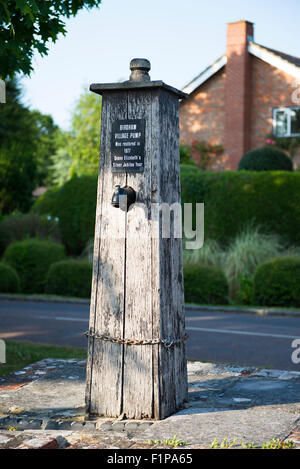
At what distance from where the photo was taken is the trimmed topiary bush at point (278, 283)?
1394 cm

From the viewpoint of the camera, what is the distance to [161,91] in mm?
4934

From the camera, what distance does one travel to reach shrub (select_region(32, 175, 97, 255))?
69.2ft

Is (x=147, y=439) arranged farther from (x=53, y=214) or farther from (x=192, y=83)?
(x=192, y=83)

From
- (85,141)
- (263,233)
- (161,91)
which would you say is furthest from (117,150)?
(85,141)

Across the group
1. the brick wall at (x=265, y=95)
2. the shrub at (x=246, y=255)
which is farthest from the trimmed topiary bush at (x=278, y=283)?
the brick wall at (x=265, y=95)

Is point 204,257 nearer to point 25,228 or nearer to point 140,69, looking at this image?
point 25,228

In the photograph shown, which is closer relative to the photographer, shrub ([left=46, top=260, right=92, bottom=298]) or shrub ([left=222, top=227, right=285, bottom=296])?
shrub ([left=222, top=227, right=285, bottom=296])

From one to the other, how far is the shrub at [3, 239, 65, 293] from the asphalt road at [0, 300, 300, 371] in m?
3.56

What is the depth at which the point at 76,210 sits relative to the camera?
70.5 feet

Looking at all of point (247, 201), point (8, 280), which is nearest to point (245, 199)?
point (247, 201)

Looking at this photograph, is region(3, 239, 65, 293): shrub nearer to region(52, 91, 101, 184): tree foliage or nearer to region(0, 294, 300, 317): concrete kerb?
region(0, 294, 300, 317): concrete kerb

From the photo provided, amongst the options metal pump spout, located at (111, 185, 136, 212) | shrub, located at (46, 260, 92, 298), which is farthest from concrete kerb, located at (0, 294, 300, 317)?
metal pump spout, located at (111, 185, 136, 212)

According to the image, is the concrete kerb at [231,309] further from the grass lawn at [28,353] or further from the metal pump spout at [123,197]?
the metal pump spout at [123,197]
